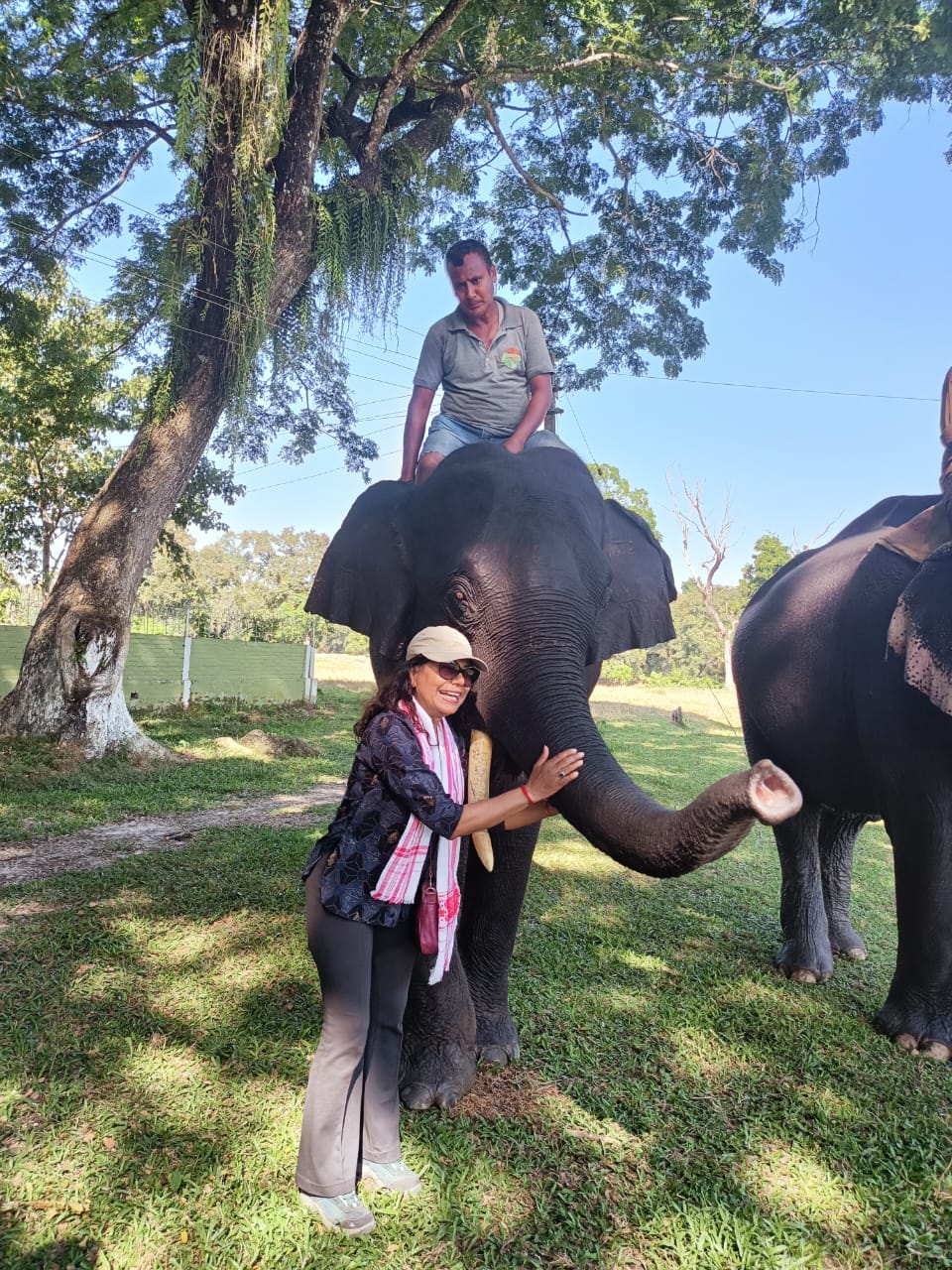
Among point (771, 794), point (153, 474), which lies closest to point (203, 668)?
point (153, 474)

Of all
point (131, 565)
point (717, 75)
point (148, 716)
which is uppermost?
point (717, 75)

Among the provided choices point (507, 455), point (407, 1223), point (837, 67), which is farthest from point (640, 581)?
point (837, 67)

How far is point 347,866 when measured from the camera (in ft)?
7.80

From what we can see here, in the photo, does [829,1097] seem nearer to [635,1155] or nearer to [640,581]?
[635,1155]

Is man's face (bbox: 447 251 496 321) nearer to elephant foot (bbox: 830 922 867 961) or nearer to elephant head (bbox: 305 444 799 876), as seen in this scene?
elephant head (bbox: 305 444 799 876)

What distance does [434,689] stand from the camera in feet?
8.11

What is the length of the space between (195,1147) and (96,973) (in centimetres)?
159

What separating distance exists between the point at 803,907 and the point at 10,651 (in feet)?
43.5

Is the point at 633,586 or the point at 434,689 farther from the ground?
the point at 633,586

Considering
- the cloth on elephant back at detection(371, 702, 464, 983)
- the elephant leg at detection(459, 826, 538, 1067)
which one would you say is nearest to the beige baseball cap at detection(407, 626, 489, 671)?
the cloth on elephant back at detection(371, 702, 464, 983)

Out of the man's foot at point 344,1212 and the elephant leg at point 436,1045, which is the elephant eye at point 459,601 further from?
the man's foot at point 344,1212

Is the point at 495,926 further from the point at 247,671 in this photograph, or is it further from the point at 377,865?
the point at 247,671

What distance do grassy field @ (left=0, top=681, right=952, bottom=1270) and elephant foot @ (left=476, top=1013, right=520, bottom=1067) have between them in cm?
9

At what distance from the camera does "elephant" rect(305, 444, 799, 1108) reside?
2406 millimetres
